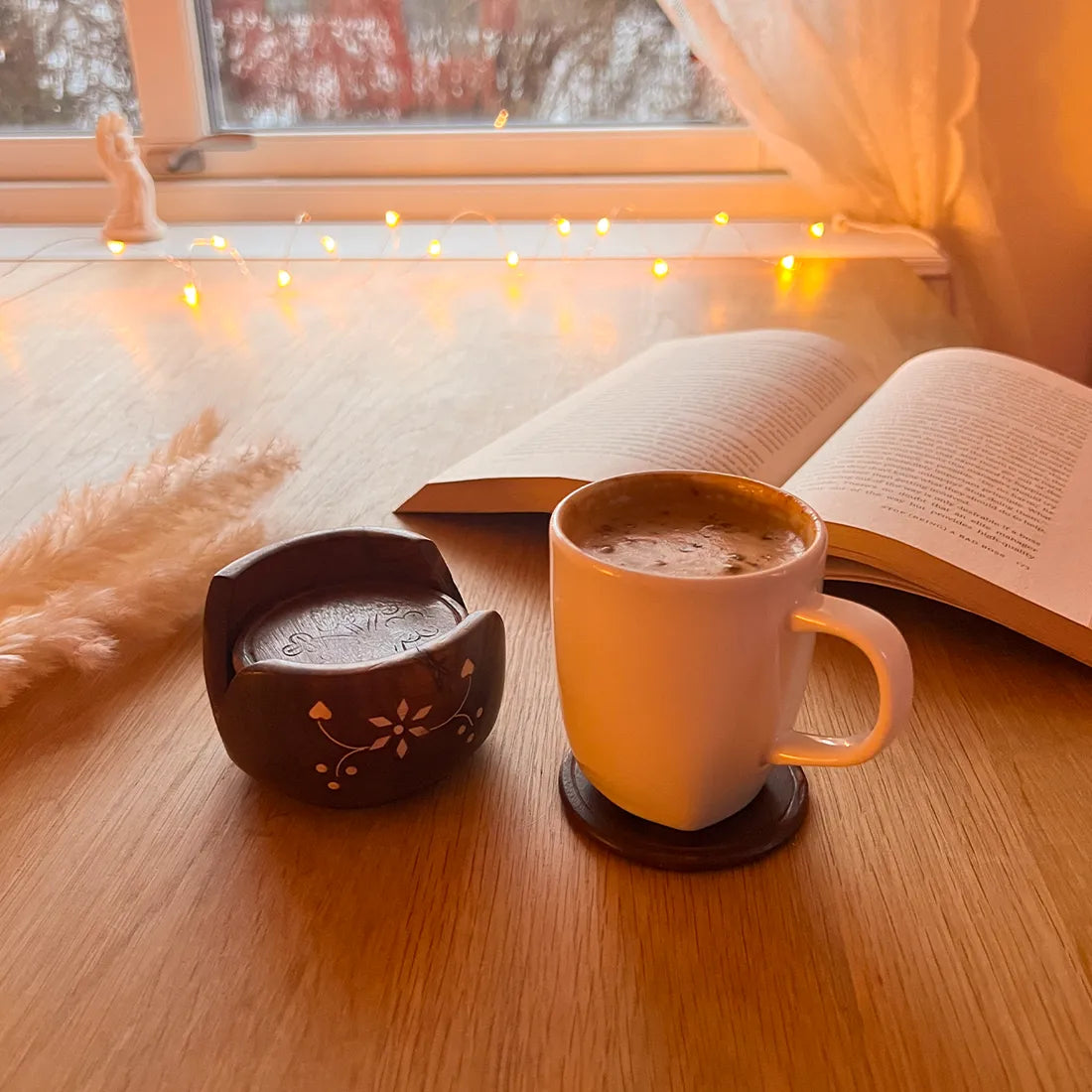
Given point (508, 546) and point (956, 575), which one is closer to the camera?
point (956, 575)

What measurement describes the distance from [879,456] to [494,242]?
3.22ft

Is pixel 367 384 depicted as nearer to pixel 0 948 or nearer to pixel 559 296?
pixel 559 296

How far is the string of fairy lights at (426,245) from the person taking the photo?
134 cm

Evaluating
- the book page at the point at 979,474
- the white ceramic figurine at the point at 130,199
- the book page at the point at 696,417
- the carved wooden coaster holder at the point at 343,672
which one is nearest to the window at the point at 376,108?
the white ceramic figurine at the point at 130,199

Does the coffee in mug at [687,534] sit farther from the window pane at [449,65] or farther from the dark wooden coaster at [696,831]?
the window pane at [449,65]

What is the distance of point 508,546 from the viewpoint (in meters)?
0.68

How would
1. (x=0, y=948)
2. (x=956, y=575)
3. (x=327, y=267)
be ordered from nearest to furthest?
(x=0, y=948)
(x=956, y=575)
(x=327, y=267)

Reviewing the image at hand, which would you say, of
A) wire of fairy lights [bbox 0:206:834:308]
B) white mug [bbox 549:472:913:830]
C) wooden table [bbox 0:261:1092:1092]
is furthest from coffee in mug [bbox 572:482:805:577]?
wire of fairy lights [bbox 0:206:834:308]

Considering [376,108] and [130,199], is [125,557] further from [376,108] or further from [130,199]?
[376,108]

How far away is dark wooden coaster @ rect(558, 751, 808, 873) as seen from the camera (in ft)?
1.39

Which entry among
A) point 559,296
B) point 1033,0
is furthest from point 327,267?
point 1033,0

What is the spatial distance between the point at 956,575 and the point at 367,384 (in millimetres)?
Answer: 597

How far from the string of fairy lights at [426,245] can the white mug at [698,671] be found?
969 millimetres

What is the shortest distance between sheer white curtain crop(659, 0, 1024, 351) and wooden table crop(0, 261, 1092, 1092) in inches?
40.1
